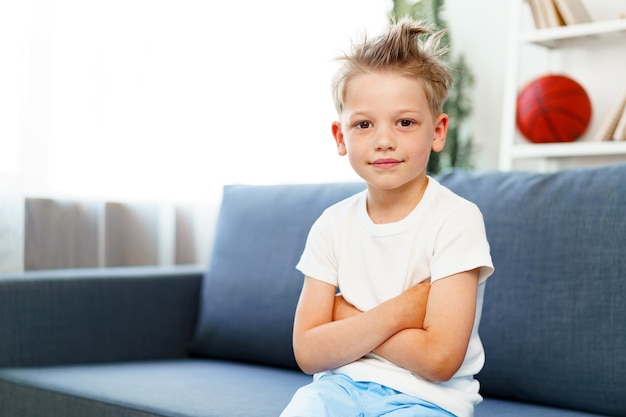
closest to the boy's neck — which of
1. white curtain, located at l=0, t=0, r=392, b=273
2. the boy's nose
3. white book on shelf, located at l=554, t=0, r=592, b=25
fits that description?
the boy's nose

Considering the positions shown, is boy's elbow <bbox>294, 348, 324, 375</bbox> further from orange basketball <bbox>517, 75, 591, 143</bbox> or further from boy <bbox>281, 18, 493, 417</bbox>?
orange basketball <bbox>517, 75, 591, 143</bbox>

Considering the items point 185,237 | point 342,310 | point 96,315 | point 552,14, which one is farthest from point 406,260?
point 552,14

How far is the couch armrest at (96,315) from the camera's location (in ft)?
6.60

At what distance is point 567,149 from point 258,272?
4.50ft

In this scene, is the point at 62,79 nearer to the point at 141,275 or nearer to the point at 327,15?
the point at 141,275

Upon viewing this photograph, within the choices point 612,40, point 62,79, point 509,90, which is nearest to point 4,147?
point 62,79

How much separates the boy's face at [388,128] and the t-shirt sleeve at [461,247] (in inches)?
3.7

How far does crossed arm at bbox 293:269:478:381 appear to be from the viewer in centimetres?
120

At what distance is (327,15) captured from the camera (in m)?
3.38

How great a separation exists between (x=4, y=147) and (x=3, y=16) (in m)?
0.38

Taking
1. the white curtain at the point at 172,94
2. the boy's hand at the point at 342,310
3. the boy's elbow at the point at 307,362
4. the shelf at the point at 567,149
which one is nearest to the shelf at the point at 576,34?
the shelf at the point at 567,149

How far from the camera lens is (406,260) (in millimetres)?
1295

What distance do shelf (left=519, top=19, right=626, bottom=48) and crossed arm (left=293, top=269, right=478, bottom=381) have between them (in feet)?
6.38

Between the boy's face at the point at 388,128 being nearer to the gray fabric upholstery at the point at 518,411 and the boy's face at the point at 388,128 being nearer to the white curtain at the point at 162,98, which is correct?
the gray fabric upholstery at the point at 518,411
